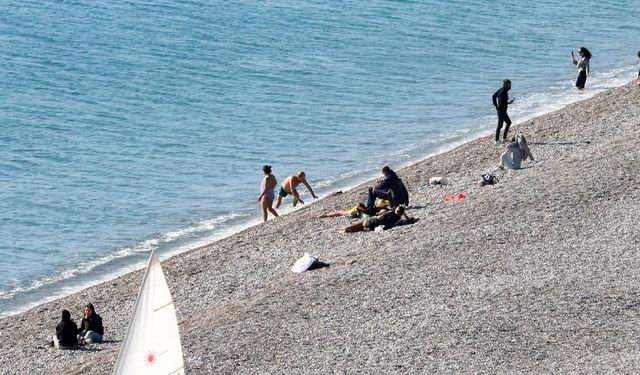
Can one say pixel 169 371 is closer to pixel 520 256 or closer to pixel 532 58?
pixel 520 256

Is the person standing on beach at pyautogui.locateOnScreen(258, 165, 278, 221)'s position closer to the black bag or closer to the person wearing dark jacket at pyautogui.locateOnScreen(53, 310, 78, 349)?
the black bag

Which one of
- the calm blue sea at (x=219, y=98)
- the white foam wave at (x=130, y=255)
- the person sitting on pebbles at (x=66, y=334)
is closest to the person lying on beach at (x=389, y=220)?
the person sitting on pebbles at (x=66, y=334)

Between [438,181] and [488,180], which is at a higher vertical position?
[488,180]

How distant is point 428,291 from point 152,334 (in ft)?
17.7

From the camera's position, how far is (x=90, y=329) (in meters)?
20.3

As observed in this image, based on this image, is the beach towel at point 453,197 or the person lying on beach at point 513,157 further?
the person lying on beach at point 513,157

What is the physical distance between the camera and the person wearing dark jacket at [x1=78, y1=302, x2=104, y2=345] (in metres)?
20.2

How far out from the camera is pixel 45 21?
5822 centimetres

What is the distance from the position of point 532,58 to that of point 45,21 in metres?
22.0

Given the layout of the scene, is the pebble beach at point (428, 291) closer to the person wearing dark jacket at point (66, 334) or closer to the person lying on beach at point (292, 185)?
the person wearing dark jacket at point (66, 334)

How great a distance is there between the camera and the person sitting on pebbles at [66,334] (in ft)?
65.5

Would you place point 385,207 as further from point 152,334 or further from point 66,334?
point 152,334

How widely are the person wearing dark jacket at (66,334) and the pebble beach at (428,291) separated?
239 mm

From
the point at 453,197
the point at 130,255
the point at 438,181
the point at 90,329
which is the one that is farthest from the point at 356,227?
the point at 130,255
